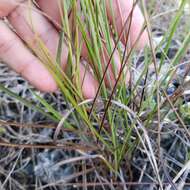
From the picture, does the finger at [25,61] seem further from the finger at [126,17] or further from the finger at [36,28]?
the finger at [126,17]

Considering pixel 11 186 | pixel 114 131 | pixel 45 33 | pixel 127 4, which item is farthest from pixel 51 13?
pixel 11 186

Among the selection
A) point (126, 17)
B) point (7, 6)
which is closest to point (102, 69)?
point (126, 17)

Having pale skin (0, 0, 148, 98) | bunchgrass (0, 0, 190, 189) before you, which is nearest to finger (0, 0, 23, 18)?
pale skin (0, 0, 148, 98)

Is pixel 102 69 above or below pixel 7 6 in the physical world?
below

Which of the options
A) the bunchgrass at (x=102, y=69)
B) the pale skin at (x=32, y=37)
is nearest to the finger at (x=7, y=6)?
the pale skin at (x=32, y=37)

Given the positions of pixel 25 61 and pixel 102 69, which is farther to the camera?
pixel 25 61

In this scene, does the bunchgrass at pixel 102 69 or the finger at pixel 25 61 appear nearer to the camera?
the bunchgrass at pixel 102 69

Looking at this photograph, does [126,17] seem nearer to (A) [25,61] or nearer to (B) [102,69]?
(B) [102,69]

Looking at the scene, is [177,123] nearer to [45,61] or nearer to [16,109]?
[45,61]
